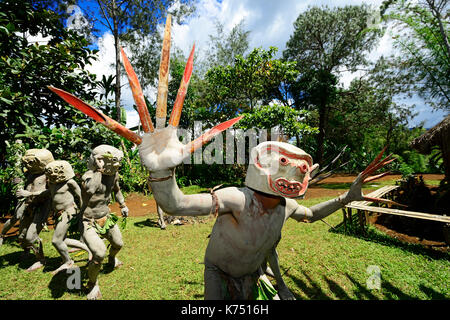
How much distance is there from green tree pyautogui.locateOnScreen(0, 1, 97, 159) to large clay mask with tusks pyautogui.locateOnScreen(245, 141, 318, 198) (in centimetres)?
551

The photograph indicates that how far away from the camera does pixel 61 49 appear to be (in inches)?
208

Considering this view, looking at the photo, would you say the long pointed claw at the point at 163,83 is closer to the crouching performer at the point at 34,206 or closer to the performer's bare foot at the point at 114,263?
the performer's bare foot at the point at 114,263

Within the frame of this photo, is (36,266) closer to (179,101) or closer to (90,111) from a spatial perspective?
(90,111)

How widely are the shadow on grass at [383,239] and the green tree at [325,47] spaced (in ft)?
30.5

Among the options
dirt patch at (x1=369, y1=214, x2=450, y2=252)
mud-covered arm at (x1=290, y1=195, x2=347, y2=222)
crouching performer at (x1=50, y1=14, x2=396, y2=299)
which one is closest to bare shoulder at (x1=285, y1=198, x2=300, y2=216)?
mud-covered arm at (x1=290, y1=195, x2=347, y2=222)

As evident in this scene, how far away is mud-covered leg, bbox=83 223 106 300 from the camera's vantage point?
292 cm

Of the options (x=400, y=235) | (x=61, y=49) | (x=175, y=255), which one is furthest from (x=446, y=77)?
(x=61, y=49)

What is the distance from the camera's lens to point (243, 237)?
150cm

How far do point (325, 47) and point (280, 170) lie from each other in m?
16.7

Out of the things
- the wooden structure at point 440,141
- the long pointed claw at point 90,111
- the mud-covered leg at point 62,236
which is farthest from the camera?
the wooden structure at point 440,141

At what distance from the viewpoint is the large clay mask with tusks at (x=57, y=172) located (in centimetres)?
354

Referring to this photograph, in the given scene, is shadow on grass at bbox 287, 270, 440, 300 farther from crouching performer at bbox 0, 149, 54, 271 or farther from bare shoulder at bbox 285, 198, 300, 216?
crouching performer at bbox 0, 149, 54, 271

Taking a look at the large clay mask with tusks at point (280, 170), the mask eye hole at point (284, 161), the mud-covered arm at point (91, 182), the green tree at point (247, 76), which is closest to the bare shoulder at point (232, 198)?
the large clay mask with tusks at point (280, 170)
